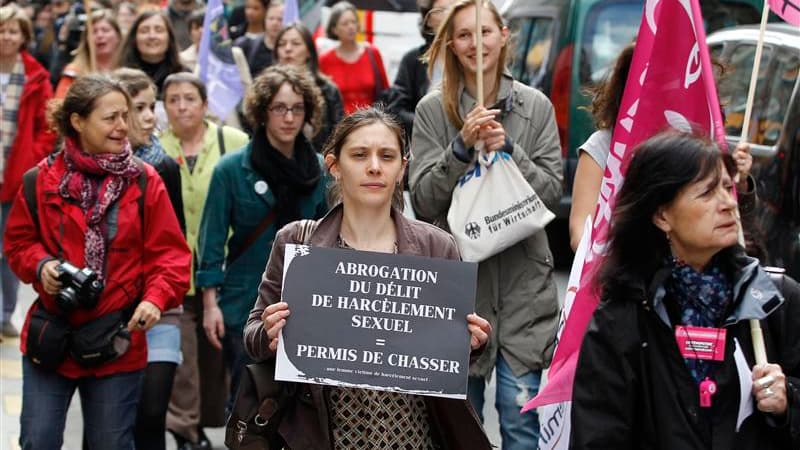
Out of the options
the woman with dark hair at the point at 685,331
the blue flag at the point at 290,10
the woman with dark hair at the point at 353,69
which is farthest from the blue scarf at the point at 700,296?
the woman with dark hair at the point at 353,69

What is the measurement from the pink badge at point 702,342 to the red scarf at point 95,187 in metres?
2.79

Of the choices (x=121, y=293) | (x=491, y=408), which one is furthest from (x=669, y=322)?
(x=491, y=408)

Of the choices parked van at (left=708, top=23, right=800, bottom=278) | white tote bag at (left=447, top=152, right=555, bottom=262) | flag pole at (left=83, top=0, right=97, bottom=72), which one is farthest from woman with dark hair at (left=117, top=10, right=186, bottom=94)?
white tote bag at (left=447, top=152, right=555, bottom=262)

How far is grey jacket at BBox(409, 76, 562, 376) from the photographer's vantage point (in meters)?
6.03

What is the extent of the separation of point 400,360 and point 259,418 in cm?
43

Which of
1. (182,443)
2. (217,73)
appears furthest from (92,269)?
(217,73)

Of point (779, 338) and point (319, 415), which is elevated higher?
point (779, 338)

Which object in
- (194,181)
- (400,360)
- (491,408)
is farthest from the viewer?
(491,408)

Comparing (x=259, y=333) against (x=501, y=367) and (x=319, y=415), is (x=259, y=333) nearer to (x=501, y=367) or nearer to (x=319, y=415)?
(x=319, y=415)

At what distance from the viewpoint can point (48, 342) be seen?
19.5 feet

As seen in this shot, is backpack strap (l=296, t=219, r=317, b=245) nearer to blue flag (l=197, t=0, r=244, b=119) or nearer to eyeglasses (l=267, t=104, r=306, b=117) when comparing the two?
eyeglasses (l=267, t=104, r=306, b=117)

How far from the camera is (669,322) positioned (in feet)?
12.7

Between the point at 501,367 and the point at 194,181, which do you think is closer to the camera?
the point at 501,367

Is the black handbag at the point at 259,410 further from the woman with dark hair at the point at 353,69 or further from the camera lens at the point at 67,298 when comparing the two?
the woman with dark hair at the point at 353,69
